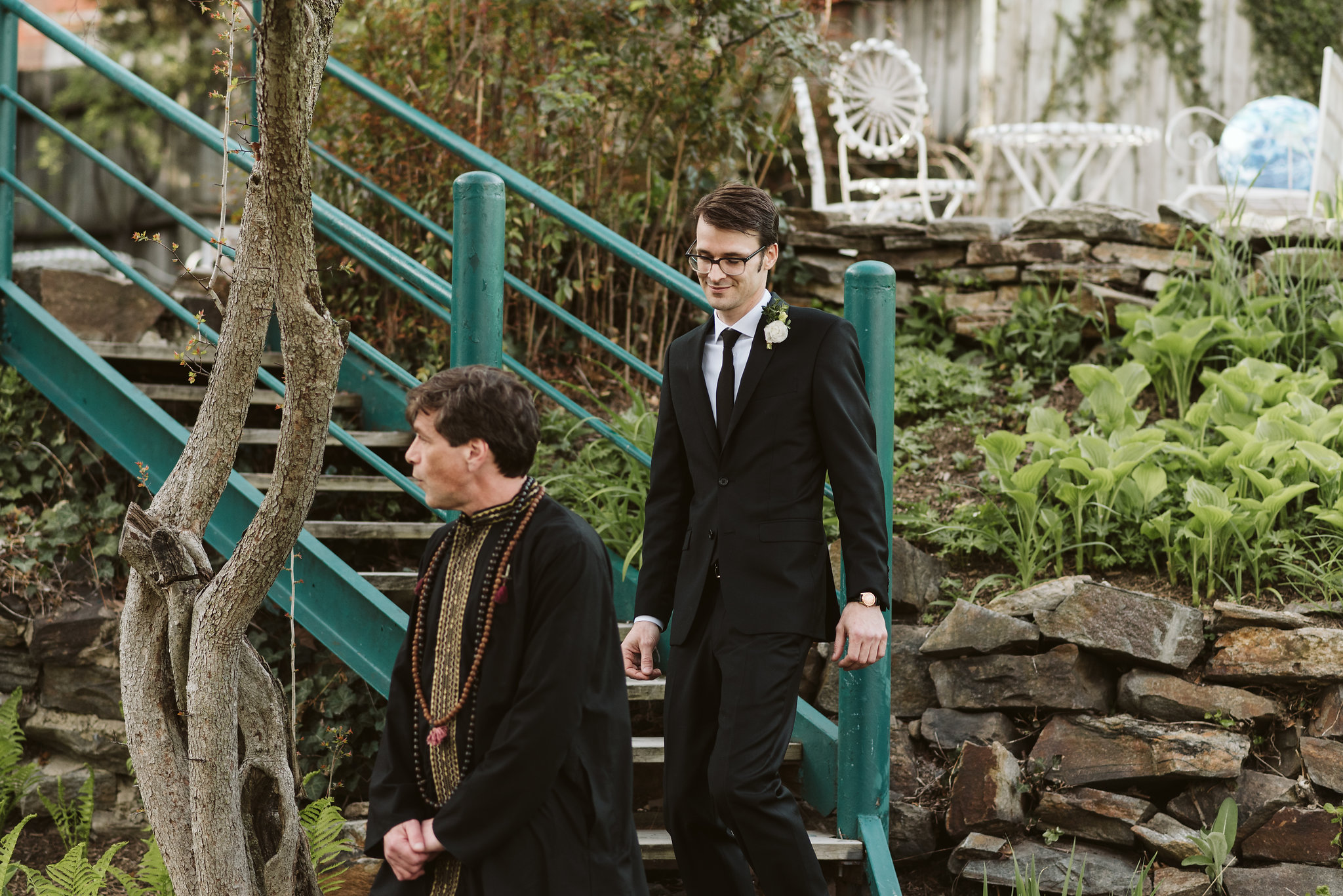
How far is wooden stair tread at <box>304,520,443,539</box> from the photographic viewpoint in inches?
138

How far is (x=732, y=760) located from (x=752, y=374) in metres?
0.76

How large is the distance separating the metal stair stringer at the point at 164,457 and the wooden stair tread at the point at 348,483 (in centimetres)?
28

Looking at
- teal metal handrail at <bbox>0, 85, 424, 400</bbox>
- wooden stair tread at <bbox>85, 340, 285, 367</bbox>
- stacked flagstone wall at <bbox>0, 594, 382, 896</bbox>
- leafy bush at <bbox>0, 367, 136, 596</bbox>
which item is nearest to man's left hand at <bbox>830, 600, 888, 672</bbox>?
teal metal handrail at <bbox>0, 85, 424, 400</bbox>

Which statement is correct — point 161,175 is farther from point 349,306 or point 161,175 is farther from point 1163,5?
point 1163,5

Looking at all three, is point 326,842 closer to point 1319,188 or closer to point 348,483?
point 348,483

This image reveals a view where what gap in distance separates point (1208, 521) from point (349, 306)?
314 centimetres

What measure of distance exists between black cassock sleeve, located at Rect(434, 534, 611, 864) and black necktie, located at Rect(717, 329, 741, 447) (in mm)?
737

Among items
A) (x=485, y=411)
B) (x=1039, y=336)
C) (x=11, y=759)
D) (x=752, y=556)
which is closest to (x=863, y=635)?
(x=752, y=556)

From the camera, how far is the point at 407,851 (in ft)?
5.98

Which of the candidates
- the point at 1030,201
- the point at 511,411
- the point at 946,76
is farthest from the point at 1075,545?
the point at 946,76

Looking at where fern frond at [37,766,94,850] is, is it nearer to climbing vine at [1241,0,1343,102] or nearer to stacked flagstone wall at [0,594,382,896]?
stacked flagstone wall at [0,594,382,896]

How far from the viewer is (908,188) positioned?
265 inches

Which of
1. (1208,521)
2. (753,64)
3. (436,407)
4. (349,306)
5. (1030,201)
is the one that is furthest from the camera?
(1030,201)

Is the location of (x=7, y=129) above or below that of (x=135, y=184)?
above
